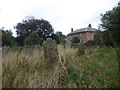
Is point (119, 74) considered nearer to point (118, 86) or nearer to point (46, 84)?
point (118, 86)

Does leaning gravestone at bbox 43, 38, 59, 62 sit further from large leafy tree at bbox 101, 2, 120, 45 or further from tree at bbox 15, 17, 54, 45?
tree at bbox 15, 17, 54, 45

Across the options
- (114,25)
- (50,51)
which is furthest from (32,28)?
(50,51)

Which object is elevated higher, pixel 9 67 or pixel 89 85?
pixel 9 67

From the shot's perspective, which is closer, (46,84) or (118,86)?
(118,86)

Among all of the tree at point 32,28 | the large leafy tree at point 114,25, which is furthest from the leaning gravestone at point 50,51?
the tree at point 32,28

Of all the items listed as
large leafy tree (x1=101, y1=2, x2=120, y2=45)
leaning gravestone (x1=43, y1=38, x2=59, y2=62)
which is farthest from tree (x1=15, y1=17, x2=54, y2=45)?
leaning gravestone (x1=43, y1=38, x2=59, y2=62)

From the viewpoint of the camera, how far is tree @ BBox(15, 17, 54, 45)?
27.4 m

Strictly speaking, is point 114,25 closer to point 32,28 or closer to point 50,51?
point 50,51

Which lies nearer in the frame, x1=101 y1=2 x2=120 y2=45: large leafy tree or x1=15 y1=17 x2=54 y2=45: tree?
x1=101 y1=2 x2=120 y2=45: large leafy tree

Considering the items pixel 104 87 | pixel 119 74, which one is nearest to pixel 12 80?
pixel 104 87

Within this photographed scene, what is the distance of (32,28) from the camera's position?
2756cm

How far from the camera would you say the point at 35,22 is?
27.7m

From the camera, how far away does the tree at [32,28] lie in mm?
27359

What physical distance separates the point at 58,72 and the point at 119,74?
1.22 metres
